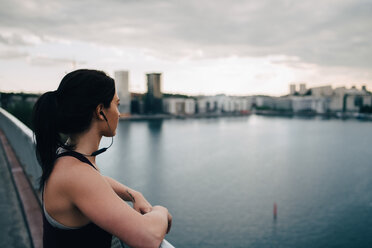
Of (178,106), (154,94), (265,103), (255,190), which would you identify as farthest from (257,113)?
(255,190)

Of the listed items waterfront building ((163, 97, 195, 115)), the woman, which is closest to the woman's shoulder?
the woman

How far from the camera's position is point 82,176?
686mm

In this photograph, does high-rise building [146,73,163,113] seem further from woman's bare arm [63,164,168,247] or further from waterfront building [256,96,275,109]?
woman's bare arm [63,164,168,247]

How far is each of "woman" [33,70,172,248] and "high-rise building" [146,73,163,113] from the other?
100 m

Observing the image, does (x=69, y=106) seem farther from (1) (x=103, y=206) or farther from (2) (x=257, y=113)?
(2) (x=257, y=113)

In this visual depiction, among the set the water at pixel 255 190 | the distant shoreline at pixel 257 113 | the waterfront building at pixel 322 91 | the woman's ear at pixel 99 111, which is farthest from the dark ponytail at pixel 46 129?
the waterfront building at pixel 322 91

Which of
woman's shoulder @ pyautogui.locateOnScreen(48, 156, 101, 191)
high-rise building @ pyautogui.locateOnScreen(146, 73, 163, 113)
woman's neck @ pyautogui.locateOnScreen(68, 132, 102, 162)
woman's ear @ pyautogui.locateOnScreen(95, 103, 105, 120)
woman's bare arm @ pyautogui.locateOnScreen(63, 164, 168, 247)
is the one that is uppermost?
high-rise building @ pyautogui.locateOnScreen(146, 73, 163, 113)

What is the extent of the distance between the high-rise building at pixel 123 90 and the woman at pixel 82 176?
92607mm

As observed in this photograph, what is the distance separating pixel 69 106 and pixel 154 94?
107039 mm

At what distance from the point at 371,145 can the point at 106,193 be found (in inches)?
2021

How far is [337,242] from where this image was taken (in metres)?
16.5

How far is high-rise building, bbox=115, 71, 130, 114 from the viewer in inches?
3701

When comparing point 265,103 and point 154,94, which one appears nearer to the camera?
point 154,94

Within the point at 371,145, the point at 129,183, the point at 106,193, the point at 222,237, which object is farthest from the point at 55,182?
the point at 371,145
